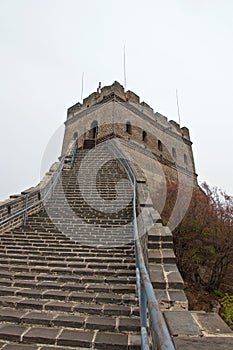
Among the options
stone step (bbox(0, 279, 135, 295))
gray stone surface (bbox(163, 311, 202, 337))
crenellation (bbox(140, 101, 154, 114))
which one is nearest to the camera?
gray stone surface (bbox(163, 311, 202, 337))

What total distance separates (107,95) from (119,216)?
15494 millimetres

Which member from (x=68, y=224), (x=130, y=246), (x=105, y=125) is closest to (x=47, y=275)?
(x=130, y=246)

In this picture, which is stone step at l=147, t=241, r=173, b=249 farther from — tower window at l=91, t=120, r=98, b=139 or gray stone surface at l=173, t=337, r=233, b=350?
tower window at l=91, t=120, r=98, b=139

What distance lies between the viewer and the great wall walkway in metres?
2.65

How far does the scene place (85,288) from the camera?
3.86m

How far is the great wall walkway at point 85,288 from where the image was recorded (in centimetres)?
265

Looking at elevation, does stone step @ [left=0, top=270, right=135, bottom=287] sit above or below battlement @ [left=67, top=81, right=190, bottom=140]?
below

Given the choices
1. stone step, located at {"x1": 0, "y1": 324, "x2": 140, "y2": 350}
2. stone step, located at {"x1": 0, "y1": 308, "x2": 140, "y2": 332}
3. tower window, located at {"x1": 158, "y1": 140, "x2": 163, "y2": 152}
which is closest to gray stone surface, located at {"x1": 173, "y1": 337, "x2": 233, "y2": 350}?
stone step, located at {"x1": 0, "y1": 324, "x2": 140, "y2": 350}

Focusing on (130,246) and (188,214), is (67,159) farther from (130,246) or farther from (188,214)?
(130,246)

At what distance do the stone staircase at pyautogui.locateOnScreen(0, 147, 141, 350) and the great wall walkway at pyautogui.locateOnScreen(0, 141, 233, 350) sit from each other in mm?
11

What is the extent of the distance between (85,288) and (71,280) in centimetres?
40

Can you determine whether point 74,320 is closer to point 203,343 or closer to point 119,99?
point 203,343

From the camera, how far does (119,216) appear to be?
7.49 meters

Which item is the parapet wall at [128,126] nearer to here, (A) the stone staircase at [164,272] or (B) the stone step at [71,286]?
(A) the stone staircase at [164,272]
